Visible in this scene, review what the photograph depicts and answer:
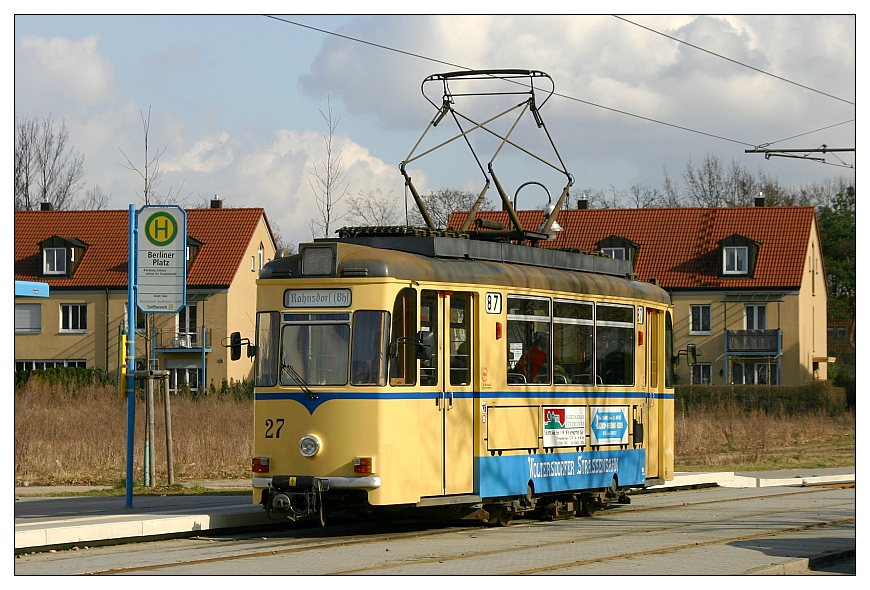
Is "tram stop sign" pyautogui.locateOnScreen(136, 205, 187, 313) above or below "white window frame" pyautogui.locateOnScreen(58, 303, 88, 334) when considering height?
below

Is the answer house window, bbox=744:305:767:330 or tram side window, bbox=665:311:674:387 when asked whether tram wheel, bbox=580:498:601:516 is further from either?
house window, bbox=744:305:767:330

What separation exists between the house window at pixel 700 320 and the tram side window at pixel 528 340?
1810 inches

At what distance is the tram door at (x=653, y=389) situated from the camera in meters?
19.6

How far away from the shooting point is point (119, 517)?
1541cm

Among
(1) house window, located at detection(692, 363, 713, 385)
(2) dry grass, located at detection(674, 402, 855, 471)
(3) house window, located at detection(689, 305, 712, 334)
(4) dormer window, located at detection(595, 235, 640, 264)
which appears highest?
(4) dormer window, located at detection(595, 235, 640, 264)

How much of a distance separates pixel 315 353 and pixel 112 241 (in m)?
49.3

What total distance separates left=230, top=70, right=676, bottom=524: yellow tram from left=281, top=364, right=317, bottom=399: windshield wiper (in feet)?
0.04

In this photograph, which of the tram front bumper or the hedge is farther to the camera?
the hedge

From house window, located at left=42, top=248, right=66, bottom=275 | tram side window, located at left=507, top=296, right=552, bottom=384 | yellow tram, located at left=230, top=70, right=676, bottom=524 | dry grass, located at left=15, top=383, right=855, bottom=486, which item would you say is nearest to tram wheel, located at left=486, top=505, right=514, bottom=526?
yellow tram, located at left=230, top=70, right=676, bottom=524

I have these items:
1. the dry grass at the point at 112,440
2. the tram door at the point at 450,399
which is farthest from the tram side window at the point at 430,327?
the dry grass at the point at 112,440

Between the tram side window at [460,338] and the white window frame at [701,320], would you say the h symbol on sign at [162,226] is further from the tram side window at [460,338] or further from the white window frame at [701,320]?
the white window frame at [701,320]

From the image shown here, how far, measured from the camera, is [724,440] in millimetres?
35688

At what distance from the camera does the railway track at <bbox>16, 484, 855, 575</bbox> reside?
473 inches
